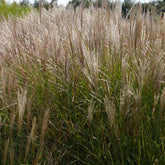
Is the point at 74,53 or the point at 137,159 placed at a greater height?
the point at 74,53

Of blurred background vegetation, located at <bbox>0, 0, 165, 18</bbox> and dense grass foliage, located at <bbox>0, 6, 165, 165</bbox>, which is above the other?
blurred background vegetation, located at <bbox>0, 0, 165, 18</bbox>

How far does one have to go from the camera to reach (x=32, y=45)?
2367mm

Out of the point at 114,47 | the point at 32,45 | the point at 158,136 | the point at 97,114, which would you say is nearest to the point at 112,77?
the point at 114,47

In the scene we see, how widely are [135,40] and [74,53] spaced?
452mm

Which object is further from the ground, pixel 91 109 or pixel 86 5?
pixel 86 5

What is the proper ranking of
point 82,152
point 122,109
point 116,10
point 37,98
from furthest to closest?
point 116,10 → point 37,98 → point 82,152 → point 122,109

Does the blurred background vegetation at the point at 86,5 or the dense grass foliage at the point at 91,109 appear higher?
the blurred background vegetation at the point at 86,5

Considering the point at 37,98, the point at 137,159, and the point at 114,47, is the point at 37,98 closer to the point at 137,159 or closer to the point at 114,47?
the point at 114,47

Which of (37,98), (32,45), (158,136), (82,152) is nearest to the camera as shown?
(158,136)

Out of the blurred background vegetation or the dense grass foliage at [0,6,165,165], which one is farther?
the blurred background vegetation

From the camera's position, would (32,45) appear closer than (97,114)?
No

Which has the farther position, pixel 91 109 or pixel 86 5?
pixel 86 5

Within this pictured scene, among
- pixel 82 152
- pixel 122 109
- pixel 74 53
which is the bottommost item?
pixel 82 152

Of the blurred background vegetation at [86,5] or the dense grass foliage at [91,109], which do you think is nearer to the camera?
the dense grass foliage at [91,109]
